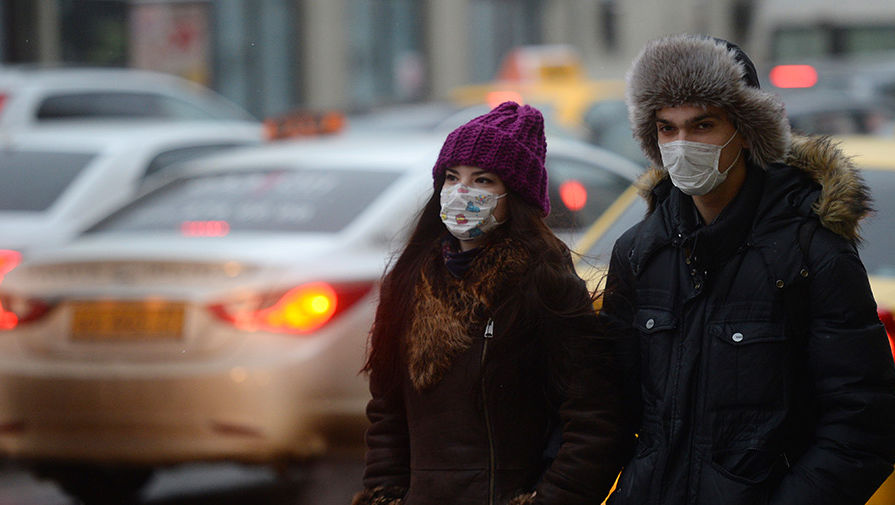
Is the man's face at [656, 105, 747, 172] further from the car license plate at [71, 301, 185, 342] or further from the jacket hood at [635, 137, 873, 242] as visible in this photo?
the car license plate at [71, 301, 185, 342]

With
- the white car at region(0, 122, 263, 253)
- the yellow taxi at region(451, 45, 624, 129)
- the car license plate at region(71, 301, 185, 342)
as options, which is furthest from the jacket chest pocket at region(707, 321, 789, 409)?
the yellow taxi at region(451, 45, 624, 129)

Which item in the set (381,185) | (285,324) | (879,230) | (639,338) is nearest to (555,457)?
(639,338)

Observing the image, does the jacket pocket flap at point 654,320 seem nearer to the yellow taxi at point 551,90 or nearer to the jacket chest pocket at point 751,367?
the jacket chest pocket at point 751,367

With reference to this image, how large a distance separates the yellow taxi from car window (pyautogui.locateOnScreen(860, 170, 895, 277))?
502 cm

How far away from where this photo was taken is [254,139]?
10227 millimetres

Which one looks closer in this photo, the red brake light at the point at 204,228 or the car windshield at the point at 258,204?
the red brake light at the point at 204,228

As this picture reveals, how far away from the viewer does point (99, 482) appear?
6055 millimetres

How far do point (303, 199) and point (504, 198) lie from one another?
3262 mm

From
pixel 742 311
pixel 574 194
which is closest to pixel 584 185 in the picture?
pixel 574 194

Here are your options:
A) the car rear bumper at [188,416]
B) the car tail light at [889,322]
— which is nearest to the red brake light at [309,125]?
the car rear bumper at [188,416]

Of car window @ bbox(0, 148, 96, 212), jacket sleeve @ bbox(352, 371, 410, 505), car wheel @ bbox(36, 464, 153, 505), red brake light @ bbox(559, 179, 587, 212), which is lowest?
car wheel @ bbox(36, 464, 153, 505)

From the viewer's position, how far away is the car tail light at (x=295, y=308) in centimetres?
534

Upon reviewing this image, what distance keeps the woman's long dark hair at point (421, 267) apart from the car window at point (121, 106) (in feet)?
32.8

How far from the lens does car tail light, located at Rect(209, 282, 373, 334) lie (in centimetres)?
534
